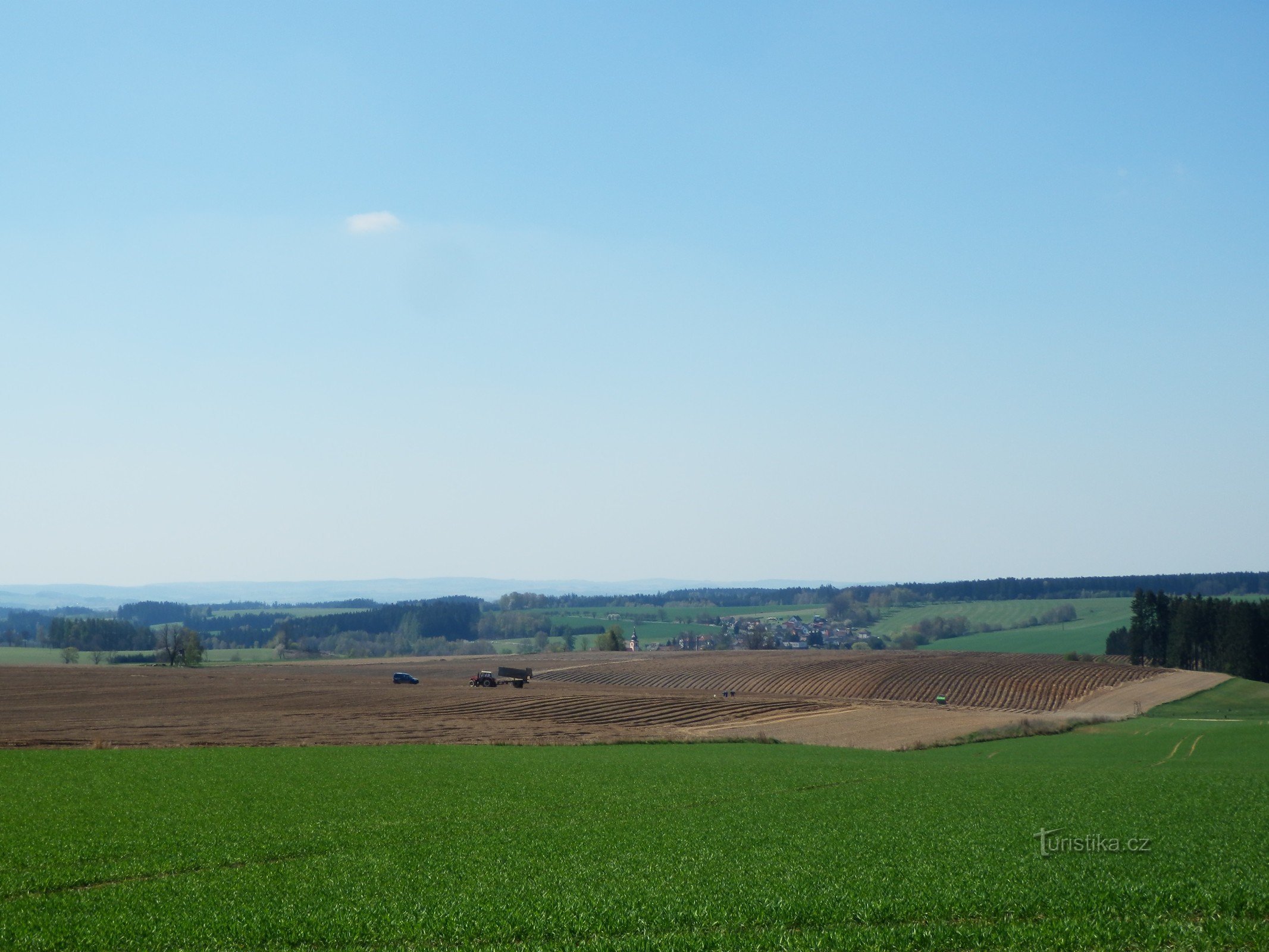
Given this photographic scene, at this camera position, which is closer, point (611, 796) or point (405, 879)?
point (405, 879)

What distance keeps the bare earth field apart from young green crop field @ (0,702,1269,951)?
65.9ft

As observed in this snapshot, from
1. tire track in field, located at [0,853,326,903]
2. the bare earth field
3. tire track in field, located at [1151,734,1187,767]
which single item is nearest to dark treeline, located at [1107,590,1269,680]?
the bare earth field

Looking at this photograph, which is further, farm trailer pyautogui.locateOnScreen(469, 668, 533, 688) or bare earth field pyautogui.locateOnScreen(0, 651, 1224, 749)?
farm trailer pyautogui.locateOnScreen(469, 668, 533, 688)

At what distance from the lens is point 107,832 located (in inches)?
940

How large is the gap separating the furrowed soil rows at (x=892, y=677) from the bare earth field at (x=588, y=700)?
0.38m

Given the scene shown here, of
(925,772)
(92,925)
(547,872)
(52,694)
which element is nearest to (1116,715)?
(925,772)

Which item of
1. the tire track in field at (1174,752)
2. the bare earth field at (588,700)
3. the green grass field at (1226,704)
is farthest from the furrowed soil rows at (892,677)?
the tire track in field at (1174,752)

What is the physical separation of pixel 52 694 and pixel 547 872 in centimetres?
8165

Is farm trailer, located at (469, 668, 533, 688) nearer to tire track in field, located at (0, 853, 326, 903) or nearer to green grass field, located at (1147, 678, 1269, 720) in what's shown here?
green grass field, located at (1147, 678, 1269, 720)

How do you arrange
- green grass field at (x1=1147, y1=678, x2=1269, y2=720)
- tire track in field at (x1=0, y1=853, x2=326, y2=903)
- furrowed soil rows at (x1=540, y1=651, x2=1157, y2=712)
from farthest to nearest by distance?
furrowed soil rows at (x1=540, y1=651, x2=1157, y2=712), green grass field at (x1=1147, y1=678, x2=1269, y2=720), tire track in field at (x1=0, y1=853, x2=326, y2=903)

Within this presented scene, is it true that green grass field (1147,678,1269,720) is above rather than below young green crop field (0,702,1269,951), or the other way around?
below

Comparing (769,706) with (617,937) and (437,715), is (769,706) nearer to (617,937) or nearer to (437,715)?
(437,715)

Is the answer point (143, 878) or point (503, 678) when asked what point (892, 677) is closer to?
point (503, 678)

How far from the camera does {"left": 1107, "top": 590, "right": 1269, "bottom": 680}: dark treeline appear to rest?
120750 mm
